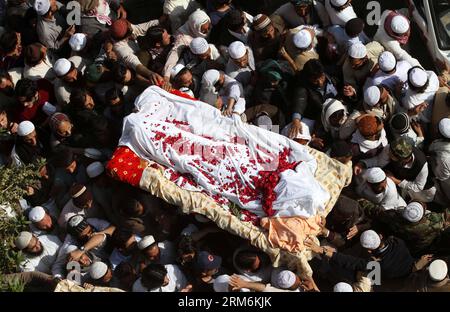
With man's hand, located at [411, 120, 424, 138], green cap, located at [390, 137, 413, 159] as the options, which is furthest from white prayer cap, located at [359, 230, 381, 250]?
man's hand, located at [411, 120, 424, 138]

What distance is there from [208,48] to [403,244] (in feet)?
9.45

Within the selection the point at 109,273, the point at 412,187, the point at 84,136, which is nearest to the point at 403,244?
the point at 412,187

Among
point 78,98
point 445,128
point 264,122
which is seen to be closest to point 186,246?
point 264,122

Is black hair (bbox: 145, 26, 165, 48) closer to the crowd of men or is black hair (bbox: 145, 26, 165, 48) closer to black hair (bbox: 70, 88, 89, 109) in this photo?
the crowd of men

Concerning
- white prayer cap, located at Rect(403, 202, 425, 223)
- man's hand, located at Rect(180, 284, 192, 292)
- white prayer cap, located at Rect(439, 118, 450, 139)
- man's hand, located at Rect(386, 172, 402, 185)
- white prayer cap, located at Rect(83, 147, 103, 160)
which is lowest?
man's hand, located at Rect(180, 284, 192, 292)

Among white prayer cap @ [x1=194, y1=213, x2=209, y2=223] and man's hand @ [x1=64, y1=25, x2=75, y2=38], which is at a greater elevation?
man's hand @ [x1=64, y1=25, x2=75, y2=38]

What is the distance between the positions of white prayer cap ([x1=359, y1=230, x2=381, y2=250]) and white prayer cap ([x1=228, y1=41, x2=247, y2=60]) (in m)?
2.28

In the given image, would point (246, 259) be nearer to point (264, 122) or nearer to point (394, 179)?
point (264, 122)

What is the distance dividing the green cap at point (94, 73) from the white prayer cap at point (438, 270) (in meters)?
3.87

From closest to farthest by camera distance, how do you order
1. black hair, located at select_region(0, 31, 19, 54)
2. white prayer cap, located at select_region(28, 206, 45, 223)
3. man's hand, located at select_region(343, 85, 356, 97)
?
1. white prayer cap, located at select_region(28, 206, 45, 223)
2. man's hand, located at select_region(343, 85, 356, 97)
3. black hair, located at select_region(0, 31, 19, 54)

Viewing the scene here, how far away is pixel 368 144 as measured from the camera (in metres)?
8.45

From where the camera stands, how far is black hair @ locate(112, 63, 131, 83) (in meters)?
8.95

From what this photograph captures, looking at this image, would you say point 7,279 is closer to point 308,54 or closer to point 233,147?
point 233,147

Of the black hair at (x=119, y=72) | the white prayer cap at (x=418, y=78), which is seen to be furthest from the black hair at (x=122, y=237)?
the white prayer cap at (x=418, y=78)
